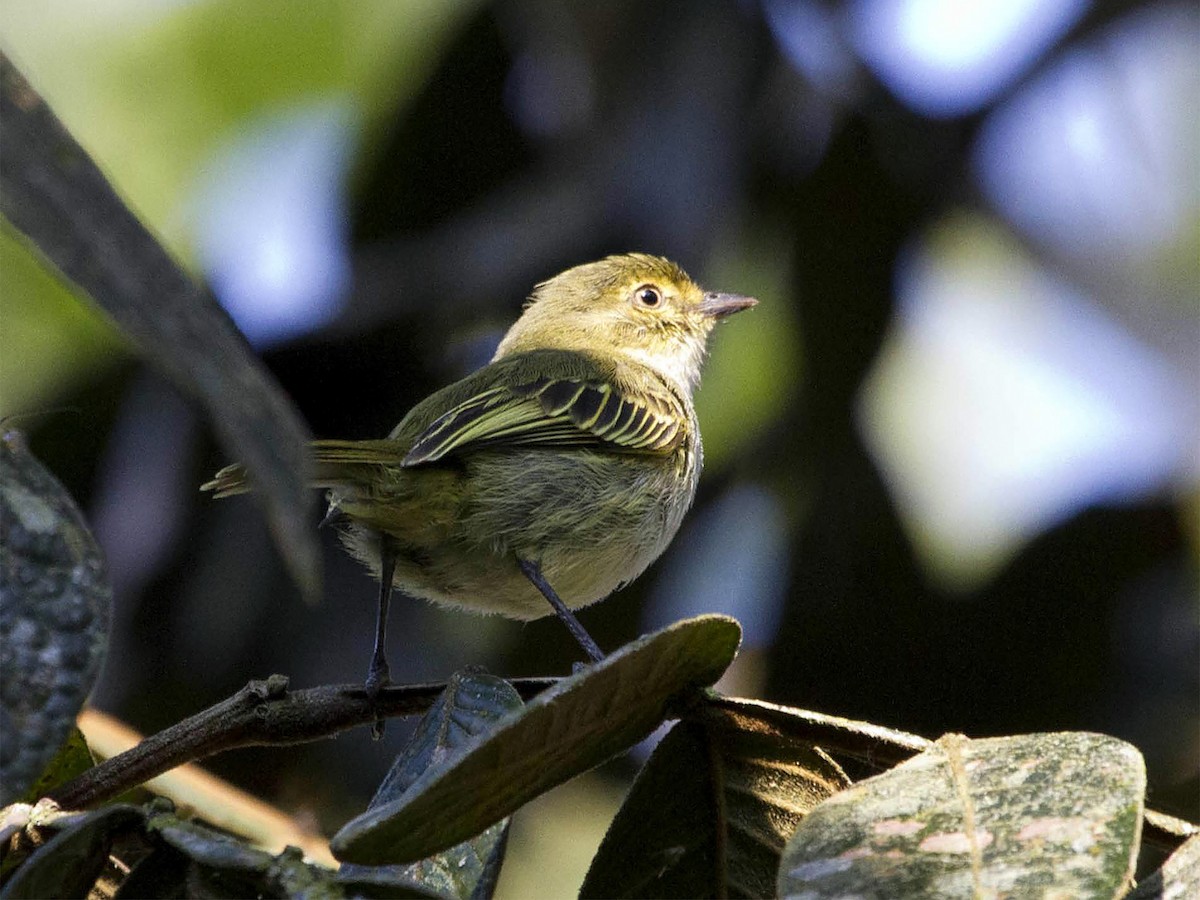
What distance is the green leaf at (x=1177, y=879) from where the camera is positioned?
1.51 meters

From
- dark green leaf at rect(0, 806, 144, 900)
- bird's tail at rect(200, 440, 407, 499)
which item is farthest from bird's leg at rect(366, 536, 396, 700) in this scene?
dark green leaf at rect(0, 806, 144, 900)

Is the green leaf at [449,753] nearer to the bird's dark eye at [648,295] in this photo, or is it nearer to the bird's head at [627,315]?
the bird's head at [627,315]

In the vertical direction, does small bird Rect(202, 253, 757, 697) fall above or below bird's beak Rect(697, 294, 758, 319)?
below

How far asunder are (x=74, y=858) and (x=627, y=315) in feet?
14.2

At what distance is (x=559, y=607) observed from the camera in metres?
3.67

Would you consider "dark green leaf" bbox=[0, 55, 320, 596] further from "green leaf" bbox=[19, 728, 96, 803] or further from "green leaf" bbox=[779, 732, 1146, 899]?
"green leaf" bbox=[19, 728, 96, 803]

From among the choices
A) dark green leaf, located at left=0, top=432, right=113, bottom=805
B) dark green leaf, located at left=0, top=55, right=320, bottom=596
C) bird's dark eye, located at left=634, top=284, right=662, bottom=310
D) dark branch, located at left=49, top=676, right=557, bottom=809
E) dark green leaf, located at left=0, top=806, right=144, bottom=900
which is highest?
dark green leaf, located at left=0, top=55, right=320, bottom=596

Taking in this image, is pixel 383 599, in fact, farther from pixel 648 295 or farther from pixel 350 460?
pixel 648 295

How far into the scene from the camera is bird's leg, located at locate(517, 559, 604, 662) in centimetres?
350

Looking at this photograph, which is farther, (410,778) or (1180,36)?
(1180,36)

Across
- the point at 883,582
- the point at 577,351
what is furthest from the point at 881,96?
the point at 883,582

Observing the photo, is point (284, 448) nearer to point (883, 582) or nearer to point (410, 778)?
point (410, 778)

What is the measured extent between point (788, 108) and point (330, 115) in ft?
5.09

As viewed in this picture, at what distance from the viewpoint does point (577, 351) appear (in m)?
5.02
